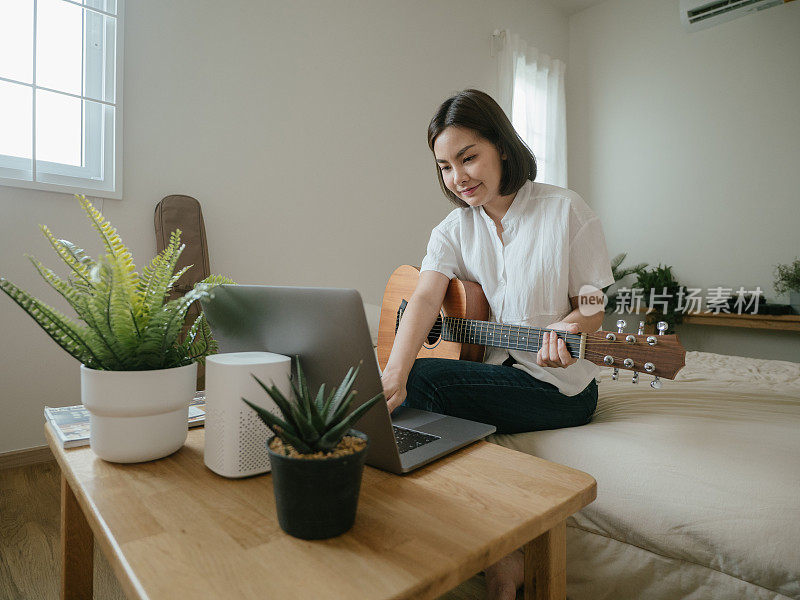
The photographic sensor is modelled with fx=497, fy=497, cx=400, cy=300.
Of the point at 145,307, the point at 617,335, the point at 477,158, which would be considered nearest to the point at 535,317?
the point at 617,335

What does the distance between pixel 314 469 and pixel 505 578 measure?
585mm

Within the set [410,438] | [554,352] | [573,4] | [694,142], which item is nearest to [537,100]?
[573,4]

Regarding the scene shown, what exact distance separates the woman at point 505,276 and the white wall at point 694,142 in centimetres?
283

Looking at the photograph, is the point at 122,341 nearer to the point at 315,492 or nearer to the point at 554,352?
the point at 315,492

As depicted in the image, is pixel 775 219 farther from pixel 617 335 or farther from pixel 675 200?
pixel 617 335

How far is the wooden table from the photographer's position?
429 millimetres

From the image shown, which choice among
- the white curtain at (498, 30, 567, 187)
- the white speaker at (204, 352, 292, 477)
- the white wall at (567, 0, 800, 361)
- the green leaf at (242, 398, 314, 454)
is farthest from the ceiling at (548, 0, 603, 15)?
the green leaf at (242, 398, 314, 454)

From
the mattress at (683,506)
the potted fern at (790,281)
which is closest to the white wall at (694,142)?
the potted fern at (790,281)

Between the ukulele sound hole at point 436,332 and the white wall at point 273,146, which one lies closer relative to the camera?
the ukulele sound hole at point 436,332

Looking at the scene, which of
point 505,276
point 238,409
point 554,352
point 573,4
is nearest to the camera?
point 238,409

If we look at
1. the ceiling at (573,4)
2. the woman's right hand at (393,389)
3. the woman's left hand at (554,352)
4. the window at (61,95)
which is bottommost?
the woman's right hand at (393,389)

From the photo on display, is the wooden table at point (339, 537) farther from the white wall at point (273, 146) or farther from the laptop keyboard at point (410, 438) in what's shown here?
the white wall at point (273, 146)

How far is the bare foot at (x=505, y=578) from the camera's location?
86 cm

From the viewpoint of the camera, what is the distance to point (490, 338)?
1281 millimetres
